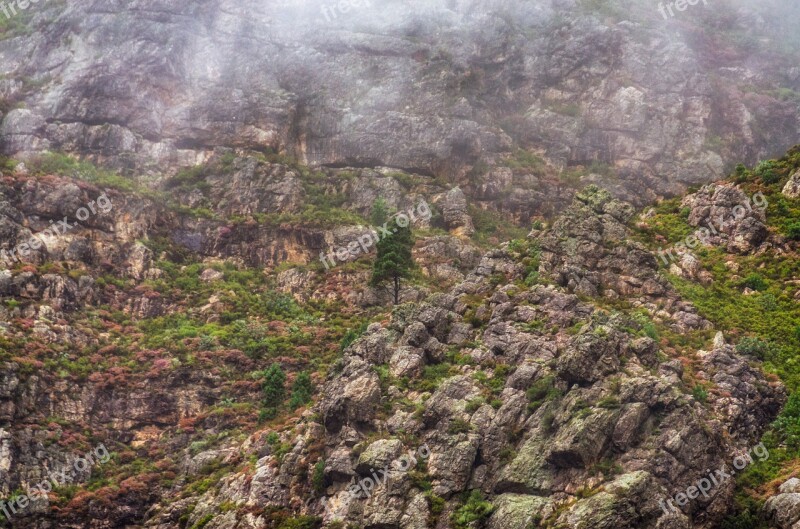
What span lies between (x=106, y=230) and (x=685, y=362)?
53986mm

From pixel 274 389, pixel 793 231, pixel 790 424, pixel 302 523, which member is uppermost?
pixel 793 231

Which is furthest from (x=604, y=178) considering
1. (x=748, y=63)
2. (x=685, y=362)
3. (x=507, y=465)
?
(x=507, y=465)

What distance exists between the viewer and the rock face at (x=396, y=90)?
3991 inches

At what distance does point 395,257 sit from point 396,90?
34.0 m

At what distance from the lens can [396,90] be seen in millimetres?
106562

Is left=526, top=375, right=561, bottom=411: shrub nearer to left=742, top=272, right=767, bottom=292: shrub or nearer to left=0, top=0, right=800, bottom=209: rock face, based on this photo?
left=742, top=272, right=767, bottom=292: shrub

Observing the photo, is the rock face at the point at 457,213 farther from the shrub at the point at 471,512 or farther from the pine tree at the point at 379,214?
the shrub at the point at 471,512

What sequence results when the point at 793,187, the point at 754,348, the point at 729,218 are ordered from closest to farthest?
the point at 754,348 < the point at 793,187 < the point at 729,218

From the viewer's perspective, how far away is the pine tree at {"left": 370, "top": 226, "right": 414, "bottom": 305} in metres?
78.4

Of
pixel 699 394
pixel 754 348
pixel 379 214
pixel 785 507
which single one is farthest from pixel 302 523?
pixel 379 214

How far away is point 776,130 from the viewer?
108188 millimetres

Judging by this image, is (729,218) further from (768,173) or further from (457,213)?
(457,213)

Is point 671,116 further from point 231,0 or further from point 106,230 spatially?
point 106,230

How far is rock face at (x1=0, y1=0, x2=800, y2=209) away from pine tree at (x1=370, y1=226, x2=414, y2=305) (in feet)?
65.5
